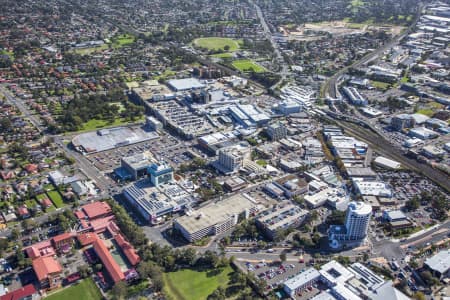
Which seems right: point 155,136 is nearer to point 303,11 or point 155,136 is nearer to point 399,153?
point 399,153

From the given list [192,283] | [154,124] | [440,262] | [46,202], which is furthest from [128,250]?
[154,124]

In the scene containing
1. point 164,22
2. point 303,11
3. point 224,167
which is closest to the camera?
point 224,167

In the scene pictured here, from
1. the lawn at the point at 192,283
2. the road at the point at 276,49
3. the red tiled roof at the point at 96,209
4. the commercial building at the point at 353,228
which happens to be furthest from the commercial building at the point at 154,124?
the commercial building at the point at 353,228

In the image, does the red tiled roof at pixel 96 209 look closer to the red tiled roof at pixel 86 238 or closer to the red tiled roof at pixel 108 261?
the red tiled roof at pixel 86 238

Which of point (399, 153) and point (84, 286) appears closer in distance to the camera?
point (84, 286)

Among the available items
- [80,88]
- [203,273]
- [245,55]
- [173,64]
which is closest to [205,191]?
[203,273]

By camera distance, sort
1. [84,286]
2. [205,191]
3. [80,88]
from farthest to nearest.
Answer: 1. [80,88]
2. [205,191]
3. [84,286]

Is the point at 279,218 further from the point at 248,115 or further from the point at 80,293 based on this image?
the point at 248,115
